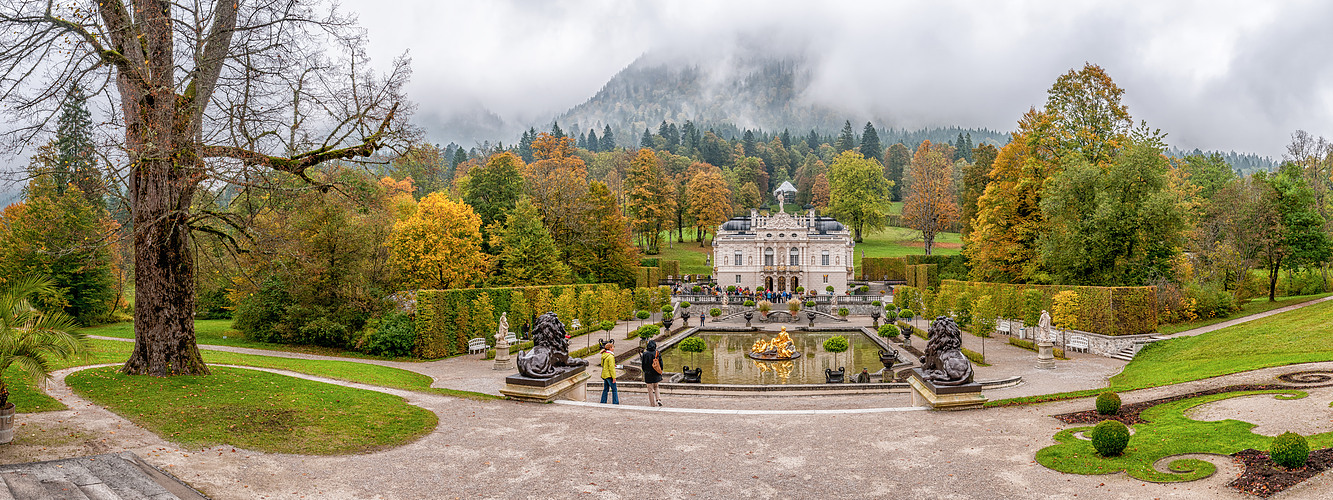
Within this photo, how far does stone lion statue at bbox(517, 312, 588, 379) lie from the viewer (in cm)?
1539

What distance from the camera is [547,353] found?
15.7 metres

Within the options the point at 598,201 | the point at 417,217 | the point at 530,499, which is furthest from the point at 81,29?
the point at 598,201

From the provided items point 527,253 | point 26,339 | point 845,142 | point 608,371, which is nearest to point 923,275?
point 527,253

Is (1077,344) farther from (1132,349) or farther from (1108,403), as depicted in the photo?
(1108,403)

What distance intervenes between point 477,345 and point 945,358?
70.7ft

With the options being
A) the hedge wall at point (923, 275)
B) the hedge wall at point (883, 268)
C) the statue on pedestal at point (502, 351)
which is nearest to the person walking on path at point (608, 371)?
the statue on pedestal at point (502, 351)

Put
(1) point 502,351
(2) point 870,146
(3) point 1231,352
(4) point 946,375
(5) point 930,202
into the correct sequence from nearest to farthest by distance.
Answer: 1. (4) point 946,375
2. (3) point 1231,352
3. (1) point 502,351
4. (5) point 930,202
5. (2) point 870,146

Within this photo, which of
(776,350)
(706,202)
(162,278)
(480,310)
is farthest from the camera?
(706,202)

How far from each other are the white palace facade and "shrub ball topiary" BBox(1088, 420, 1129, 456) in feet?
207

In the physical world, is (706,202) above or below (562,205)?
above

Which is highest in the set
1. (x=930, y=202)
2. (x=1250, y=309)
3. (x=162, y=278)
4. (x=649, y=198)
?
(x=649, y=198)

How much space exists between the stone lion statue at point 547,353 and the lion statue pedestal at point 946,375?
25.9 ft

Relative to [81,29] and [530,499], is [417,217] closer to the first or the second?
[81,29]

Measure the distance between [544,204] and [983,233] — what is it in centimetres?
3003
